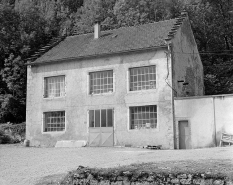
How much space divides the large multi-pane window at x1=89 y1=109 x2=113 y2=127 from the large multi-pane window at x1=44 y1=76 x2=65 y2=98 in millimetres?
3348

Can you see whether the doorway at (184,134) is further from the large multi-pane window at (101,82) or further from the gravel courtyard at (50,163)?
the gravel courtyard at (50,163)

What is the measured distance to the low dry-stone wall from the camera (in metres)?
9.44

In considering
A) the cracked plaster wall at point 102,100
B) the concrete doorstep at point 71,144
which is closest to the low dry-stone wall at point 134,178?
the cracked plaster wall at point 102,100

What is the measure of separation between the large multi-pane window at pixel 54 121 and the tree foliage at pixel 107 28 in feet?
28.7

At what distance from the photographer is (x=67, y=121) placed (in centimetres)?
2775

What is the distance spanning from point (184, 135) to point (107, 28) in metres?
23.0

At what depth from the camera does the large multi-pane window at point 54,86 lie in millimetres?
28742

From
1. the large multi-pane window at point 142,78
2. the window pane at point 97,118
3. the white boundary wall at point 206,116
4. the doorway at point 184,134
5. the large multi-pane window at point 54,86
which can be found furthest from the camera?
the large multi-pane window at point 54,86

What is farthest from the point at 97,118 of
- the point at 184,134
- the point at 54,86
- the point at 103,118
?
the point at 184,134

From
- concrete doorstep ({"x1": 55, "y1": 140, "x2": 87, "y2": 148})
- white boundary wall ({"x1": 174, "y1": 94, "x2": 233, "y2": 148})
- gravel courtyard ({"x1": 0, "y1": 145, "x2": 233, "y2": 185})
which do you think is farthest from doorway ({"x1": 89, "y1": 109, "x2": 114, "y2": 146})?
gravel courtyard ({"x1": 0, "y1": 145, "x2": 233, "y2": 185})

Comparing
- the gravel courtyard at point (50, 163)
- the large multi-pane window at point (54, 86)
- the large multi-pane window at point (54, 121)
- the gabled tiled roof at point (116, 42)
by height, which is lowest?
the gravel courtyard at point (50, 163)

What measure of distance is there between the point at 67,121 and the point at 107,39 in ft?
24.9

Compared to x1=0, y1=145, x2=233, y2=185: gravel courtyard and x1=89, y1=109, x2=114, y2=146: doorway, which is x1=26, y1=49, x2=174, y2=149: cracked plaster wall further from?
x1=0, y1=145, x2=233, y2=185: gravel courtyard

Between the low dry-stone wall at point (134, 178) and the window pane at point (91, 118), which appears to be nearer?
the low dry-stone wall at point (134, 178)
